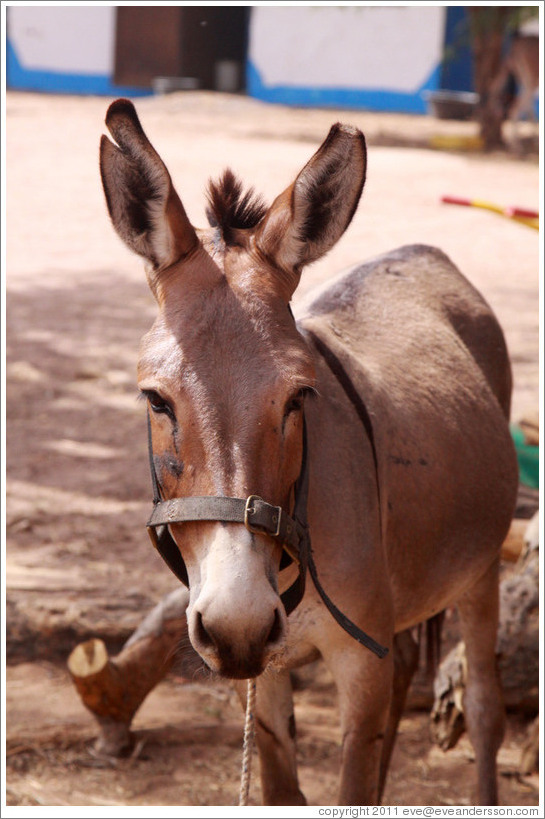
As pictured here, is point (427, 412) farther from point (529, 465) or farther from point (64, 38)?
point (64, 38)

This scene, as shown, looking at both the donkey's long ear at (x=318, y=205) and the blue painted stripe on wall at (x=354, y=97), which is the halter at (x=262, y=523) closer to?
the donkey's long ear at (x=318, y=205)

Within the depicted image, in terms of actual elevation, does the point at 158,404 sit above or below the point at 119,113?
below

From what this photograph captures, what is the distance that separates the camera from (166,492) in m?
2.32

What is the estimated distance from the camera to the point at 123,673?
13.0 ft

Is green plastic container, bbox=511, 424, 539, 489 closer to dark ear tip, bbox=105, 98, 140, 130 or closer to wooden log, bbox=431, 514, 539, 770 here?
wooden log, bbox=431, 514, 539, 770

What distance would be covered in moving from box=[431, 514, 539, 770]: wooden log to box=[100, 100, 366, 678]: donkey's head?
217 centimetres

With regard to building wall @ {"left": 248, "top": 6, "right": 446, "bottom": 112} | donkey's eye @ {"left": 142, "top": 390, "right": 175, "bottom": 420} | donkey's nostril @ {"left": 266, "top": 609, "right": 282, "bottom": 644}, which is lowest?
donkey's nostril @ {"left": 266, "top": 609, "right": 282, "bottom": 644}

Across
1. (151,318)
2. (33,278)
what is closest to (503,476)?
(151,318)

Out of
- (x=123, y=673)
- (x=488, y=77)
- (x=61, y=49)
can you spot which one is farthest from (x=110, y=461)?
(x=61, y=49)

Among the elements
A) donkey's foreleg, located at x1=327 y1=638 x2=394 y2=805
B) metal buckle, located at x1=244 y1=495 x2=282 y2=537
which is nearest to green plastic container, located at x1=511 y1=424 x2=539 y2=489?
donkey's foreleg, located at x1=327 y1=638 x2=394 y2=805

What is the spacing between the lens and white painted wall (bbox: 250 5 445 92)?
24.0 metres

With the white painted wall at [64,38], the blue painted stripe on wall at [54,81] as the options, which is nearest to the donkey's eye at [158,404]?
the blue painted stripe on wall at [54,81]

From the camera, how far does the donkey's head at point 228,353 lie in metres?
2.04

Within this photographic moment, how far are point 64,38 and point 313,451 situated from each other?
26588 millimetres
